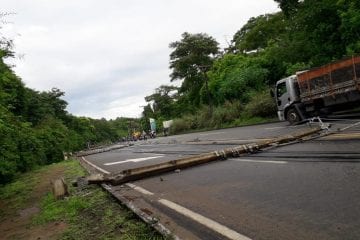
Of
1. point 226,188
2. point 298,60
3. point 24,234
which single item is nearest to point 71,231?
point 24,234

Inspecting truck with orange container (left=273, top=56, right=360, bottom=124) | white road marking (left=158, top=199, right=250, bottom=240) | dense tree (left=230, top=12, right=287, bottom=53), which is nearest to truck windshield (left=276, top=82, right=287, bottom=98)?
truck with orange container (left=273, top=56, right=360, bottom=124)

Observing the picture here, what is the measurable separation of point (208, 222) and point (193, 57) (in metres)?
54.4

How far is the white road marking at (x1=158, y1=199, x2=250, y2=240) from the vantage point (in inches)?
179

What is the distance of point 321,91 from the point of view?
58.7ft

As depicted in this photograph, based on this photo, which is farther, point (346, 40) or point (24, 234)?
point (346, 40)

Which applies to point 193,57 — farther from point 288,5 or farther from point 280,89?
point 280,89

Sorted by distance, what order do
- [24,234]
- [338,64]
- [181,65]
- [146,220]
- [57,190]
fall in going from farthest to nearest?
[181,65] < [338,64] < [57,190] < [24,234] < [146,220]

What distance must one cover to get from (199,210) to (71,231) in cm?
222

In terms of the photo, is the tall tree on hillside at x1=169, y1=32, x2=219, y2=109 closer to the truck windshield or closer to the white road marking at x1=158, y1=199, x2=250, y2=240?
the truck windshield

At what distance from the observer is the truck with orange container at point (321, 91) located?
16.3 meters

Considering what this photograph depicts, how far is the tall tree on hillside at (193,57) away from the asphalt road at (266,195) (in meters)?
49.5

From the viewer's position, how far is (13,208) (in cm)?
1113

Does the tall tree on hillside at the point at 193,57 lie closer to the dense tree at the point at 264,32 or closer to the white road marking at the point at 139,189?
the dense tree at the point at 264,32

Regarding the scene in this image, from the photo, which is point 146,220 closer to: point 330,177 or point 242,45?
point 330,177
